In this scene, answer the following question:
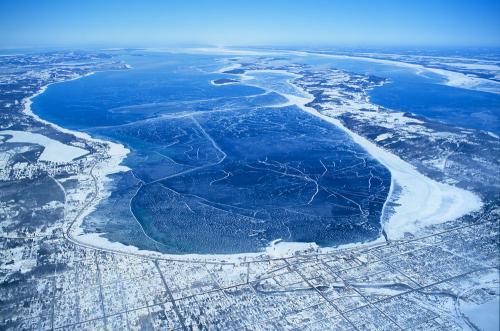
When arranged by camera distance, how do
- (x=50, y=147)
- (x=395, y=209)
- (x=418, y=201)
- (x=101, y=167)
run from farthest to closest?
(x=50, y=147) → (x=101, y=167) → (x=418, y=201) → (x=395, y=209)

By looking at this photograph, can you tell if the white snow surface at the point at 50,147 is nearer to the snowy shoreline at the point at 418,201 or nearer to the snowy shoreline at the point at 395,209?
the snowy shoreline at the point at 395,209

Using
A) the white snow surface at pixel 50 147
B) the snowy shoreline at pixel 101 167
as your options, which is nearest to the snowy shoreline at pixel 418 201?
the snowy shoreline at pixel 101 167

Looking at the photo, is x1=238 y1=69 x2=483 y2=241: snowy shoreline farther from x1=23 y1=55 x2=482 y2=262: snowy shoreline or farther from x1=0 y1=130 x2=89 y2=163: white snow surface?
x1=0 y1=130 x2=89 y2=163: white snow surface

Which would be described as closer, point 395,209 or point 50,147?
point 395,209

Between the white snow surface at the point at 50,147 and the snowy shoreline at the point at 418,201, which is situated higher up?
the snowy shoreline at the point at 418,201

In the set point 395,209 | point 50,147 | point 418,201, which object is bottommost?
point 50,147

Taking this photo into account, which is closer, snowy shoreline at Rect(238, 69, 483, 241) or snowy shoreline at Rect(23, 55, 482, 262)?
snowy shoreline at Rect(23, 55, 482, 262)

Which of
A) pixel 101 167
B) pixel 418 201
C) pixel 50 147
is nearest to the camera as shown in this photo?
pixel 418 201

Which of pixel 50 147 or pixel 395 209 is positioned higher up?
pixel 395 209

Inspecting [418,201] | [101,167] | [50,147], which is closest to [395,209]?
[418,201]

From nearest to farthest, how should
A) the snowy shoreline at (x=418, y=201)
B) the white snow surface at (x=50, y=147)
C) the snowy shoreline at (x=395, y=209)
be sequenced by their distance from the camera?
the snowy shoreline at (x=395, y=209) < the snowy shoreline at (x=418, y=201) < the white snow surface at (x=50, y=147)

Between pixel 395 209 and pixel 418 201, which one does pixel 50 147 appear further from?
pixel 418 201

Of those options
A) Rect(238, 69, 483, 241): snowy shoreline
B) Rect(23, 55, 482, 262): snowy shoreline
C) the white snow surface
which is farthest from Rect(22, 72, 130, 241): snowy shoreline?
Rect(238, 69, 483, 241): snowy shoreline

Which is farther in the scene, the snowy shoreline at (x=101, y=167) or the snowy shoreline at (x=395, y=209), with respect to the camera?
the snowy shoreline at (x=101, y=167)
